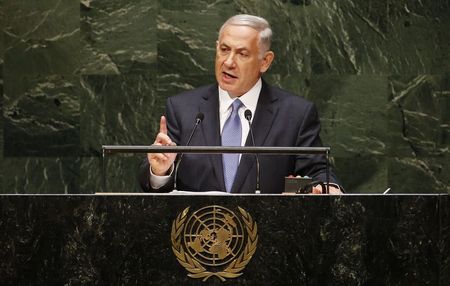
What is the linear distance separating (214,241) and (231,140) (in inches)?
64.8

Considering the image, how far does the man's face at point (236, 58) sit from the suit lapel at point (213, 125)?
0.28 ft

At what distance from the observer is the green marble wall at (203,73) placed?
6.57 meters

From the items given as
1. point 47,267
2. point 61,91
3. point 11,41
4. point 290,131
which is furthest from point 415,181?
point 47,267

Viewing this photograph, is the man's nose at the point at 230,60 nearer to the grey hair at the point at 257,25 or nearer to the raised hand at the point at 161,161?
the grey hair at the point at 257,25

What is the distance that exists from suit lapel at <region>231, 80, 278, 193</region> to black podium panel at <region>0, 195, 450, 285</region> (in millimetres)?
1402

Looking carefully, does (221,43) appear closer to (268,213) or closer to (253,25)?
(253,25)

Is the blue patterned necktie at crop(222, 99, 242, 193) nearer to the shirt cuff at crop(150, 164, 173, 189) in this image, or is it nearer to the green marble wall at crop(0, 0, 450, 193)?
the shirt cuff at crop(150, 164, 173, 189)

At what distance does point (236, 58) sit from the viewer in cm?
520

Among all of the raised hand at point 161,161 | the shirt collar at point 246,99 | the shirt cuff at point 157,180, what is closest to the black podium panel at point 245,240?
the raised hand at point 161,161

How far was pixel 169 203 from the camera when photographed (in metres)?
3.43

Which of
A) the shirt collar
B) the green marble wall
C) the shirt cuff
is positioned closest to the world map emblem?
the shirt cuff

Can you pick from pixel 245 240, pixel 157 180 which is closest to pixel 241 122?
pixel 157 180

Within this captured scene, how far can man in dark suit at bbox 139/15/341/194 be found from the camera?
491 cm

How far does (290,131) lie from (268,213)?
5.60ft
